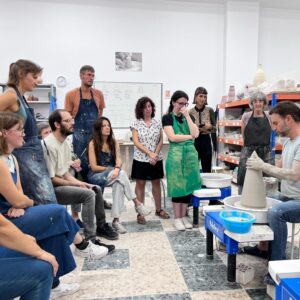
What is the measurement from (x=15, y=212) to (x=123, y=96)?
4.04 meters

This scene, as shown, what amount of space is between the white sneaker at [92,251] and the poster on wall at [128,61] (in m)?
3.83

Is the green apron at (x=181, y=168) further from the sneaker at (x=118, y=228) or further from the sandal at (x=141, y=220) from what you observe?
the sneaker at (x=118, y=228)

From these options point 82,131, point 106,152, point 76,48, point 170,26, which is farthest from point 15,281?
point 170,26

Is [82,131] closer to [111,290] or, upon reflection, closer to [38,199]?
[38,199]

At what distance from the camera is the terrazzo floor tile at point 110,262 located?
2.01 meters

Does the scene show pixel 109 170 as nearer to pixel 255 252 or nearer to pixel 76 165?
pixel 76 165

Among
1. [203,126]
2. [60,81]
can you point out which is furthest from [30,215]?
[60,81]

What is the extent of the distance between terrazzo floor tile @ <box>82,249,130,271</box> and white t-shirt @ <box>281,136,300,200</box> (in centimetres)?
123

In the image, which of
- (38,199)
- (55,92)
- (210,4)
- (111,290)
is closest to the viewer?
(111,290)

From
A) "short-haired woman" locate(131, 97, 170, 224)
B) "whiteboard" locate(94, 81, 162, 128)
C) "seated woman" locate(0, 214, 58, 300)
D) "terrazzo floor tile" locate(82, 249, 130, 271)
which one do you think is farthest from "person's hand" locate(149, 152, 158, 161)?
"whiteboard" locate(94, 81, 162, 128)

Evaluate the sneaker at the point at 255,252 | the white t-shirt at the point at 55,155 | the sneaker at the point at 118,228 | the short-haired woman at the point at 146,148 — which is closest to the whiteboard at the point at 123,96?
the short-haired woman at the point at 146,148

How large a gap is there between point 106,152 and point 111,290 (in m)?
1.38

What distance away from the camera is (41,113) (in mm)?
5020

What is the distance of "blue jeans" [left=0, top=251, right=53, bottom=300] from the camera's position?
105 cm
